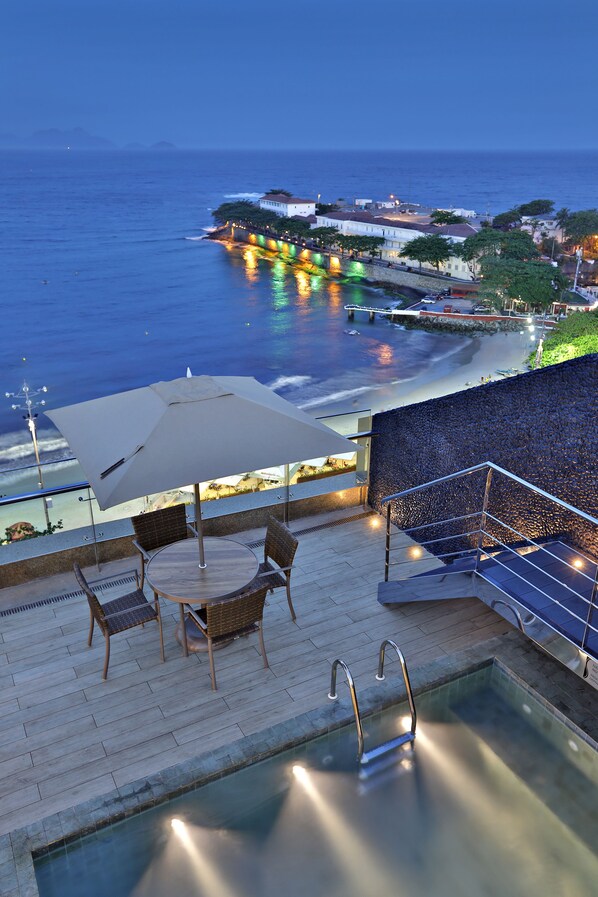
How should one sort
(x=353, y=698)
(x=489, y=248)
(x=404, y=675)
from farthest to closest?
(x=489, y=248) → (x=404, y=675) → (x=353, y=698)

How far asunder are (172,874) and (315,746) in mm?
1030

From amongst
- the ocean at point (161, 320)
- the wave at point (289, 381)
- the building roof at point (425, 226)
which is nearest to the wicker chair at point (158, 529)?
the ocean at point (161, 320)

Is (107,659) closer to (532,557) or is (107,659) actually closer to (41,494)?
(41,494)

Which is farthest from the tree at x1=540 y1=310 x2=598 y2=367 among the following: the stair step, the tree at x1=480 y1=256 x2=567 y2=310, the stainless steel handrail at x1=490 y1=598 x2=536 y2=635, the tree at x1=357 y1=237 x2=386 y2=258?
the tree at x1=357 y1=237 x2=386 y2=258

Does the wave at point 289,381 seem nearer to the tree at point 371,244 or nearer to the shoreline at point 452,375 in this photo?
the shoreline at point 452,375

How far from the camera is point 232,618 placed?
4.23 meters

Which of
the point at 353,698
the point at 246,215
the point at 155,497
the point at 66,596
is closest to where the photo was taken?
the point at 353,698

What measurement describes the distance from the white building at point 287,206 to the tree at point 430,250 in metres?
30.3

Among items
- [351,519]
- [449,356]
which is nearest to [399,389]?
[449,356]

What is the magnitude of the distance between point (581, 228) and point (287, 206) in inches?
1532

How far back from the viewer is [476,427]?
17.6 feet

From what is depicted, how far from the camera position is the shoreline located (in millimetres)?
35969

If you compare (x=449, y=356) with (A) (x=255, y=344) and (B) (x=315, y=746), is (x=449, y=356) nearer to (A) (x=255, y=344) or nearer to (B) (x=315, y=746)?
(A) (x=255, y=344)

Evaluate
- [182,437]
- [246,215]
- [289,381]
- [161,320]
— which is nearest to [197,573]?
[182,437]
